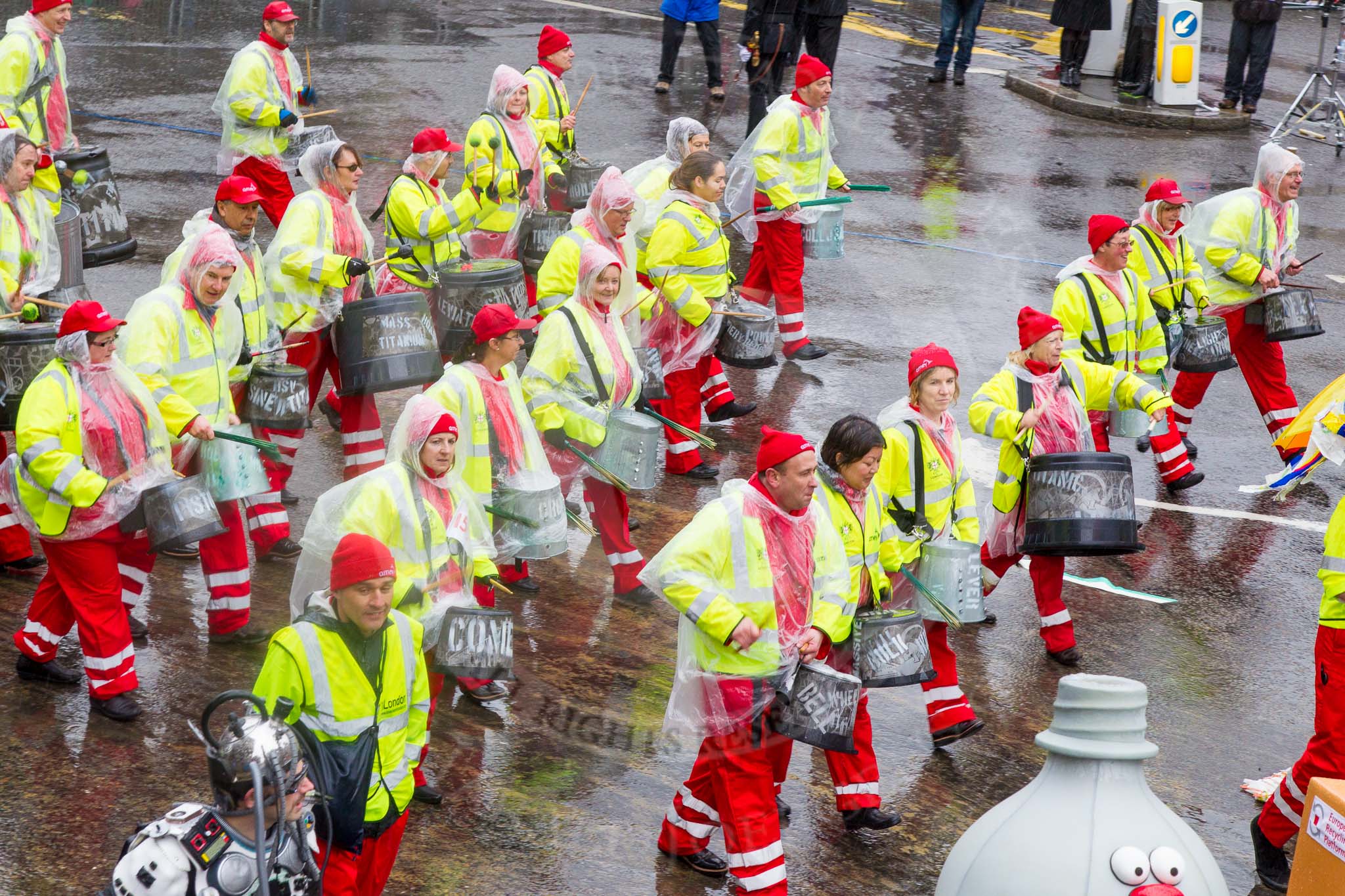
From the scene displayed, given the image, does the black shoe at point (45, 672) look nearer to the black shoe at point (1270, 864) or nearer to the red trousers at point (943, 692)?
the red trousers at point (943, 692)

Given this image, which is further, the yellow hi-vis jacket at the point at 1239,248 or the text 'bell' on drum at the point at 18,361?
the yellow hi-vis jacket at the point at 1239,248

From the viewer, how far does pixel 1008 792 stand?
22.6 feet

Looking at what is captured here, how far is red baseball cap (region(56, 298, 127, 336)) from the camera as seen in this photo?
6.43 m

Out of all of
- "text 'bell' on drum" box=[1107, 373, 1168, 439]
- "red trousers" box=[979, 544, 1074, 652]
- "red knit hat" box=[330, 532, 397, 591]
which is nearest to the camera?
"red knit hat" box=[330, 532, 397, 591]

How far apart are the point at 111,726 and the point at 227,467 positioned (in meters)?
1.20

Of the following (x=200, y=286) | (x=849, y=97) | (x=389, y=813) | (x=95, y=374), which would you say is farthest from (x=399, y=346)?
(x=849, y=97)

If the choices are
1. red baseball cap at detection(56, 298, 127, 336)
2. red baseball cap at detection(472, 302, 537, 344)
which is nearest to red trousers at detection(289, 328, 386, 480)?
red baseball cap at detection(472, 302, 537, 344)

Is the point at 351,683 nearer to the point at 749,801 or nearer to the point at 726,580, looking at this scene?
the point at 726,580

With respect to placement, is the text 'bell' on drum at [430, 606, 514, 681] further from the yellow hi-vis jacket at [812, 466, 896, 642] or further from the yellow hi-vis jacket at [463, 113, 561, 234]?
the yellow hi-vis jacket at [463, 113, 561, 234]

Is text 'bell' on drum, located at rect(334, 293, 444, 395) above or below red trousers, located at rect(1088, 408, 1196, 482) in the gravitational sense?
above

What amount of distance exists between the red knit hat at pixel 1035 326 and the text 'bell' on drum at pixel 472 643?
3.23 meters

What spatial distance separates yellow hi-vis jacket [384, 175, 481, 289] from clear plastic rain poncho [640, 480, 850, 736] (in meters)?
4.17

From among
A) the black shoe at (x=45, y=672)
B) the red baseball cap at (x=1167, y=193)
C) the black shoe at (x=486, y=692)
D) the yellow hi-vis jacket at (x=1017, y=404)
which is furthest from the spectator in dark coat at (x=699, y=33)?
the black shoe at (x=45, y=672)

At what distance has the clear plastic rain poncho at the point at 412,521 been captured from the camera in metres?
5.82
